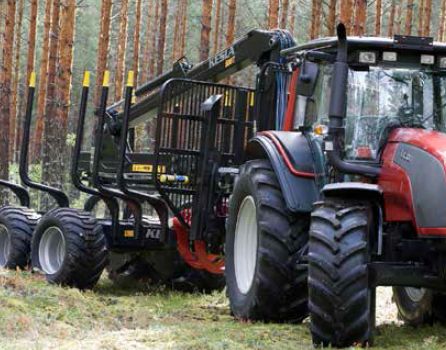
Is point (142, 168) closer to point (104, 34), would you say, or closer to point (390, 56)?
point (390, 56)

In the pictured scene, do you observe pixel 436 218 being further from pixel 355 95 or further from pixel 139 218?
pixel 139 218

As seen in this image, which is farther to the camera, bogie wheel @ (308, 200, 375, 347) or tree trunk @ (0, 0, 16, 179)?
tree trunk @ (0, 0, 16, 179)

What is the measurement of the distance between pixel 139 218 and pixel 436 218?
4.55 meters

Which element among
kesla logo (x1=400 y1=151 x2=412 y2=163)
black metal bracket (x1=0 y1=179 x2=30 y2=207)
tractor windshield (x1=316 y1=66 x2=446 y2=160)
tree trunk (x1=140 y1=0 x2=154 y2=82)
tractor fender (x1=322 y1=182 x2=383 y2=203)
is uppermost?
tree trunk (x1=140 y1=0 x2=154 y2=82)

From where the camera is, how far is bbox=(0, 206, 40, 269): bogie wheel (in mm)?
10484

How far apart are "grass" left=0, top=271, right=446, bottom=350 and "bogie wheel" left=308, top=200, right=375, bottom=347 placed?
327mm

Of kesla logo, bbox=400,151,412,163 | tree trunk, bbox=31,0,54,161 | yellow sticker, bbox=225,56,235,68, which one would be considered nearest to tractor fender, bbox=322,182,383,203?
kesla logo, bbox=400,151,412,163

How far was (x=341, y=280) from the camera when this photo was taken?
580 cm

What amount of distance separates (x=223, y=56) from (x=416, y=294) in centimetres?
358

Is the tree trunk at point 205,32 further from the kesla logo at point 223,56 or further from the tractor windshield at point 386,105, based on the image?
the tractor windshield at point 386,105

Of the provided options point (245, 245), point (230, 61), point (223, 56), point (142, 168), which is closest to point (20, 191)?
point (142, 168)

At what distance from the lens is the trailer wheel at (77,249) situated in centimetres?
924

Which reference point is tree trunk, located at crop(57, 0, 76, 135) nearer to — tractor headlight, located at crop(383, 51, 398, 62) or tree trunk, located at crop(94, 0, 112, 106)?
tree trunk, located at crop(94, 0, 112, 106)

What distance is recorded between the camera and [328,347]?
19.2ft
